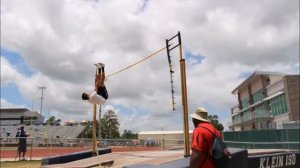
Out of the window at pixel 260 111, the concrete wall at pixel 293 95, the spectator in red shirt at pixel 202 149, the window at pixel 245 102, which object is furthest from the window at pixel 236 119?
the spectator in red shirt at pixel 202 149

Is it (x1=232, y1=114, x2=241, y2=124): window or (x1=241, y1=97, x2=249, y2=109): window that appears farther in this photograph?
(x1=232, y1=114, x2=241, y2=124): window

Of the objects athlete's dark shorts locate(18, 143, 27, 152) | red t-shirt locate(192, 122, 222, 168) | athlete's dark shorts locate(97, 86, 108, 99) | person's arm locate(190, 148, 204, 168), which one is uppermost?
athlete's dark shorts locate(97, 86, 108, 99)

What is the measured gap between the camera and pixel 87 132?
79625mm

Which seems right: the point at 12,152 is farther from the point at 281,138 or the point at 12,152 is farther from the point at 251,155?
the point at 251,155

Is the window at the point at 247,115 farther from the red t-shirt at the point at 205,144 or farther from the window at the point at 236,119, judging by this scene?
the red t-shirt at the point at 205,144

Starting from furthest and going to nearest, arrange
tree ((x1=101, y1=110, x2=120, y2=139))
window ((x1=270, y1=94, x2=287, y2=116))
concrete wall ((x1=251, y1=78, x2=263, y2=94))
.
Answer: tree ((x1=101, y1=110, x2=120, y2=139))
concrete wall ((x1=251, y1=78, x2=263, y2=94))
window ((x1=270, y1=94, x2=287, y2=116))

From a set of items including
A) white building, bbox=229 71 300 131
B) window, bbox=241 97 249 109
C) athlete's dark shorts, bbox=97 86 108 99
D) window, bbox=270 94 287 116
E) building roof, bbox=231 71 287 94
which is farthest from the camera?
window, bbox=241 97 249 109

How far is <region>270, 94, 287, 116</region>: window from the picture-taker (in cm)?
4792

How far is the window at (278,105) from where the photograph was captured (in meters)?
47.9

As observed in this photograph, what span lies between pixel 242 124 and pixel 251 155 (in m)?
63.4

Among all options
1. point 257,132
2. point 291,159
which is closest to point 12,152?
point 257,132

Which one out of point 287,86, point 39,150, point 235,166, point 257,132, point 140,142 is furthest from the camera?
point 287,86

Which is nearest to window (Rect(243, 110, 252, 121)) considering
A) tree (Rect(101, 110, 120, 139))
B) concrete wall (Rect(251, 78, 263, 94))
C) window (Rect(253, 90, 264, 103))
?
window (Rect(253, 90, 264, 103))

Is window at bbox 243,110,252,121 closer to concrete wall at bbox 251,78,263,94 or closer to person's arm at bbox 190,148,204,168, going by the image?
concrete wall at bbox 251,78,263,94
